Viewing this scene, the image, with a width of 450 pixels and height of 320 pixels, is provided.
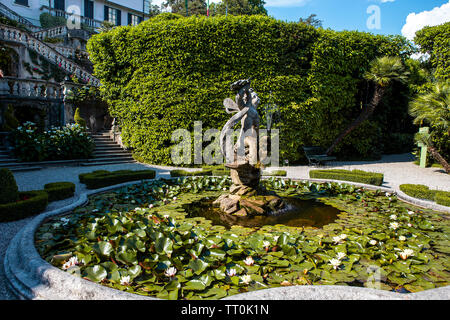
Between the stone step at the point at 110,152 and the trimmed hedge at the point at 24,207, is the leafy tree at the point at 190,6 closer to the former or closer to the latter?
the stone step at the point at 110,152

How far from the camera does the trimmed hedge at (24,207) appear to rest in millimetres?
5090

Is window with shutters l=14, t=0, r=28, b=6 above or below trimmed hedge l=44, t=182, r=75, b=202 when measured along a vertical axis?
above

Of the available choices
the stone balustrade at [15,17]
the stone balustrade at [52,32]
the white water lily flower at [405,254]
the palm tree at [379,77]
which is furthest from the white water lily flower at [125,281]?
the stone balustrade at [52,32]

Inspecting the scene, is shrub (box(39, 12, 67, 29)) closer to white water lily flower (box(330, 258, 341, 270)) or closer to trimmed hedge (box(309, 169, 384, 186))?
trimmed hedge (box(309, 169, 384, 186))

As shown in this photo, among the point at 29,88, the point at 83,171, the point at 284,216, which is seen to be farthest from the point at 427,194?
the point at 29,88

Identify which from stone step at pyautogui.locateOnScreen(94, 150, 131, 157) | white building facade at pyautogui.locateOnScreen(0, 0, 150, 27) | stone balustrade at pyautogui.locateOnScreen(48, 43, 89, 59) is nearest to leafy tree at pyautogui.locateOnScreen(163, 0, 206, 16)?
white building facade at pyautogui.locateOnScreen(0, 0, 150, 27)

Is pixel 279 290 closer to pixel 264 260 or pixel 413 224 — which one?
pixel 264 260

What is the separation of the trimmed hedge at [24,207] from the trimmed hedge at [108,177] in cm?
194

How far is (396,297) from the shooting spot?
2338 millimetres

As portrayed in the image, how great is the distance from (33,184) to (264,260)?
835cm

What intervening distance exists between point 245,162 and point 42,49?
19613 millimetres

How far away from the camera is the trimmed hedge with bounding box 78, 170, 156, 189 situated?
311 inches

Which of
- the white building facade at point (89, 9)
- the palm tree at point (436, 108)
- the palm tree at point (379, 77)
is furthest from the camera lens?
the white building facade at point (89, 9)

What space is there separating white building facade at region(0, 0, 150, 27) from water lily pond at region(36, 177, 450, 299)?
96.7 feet
